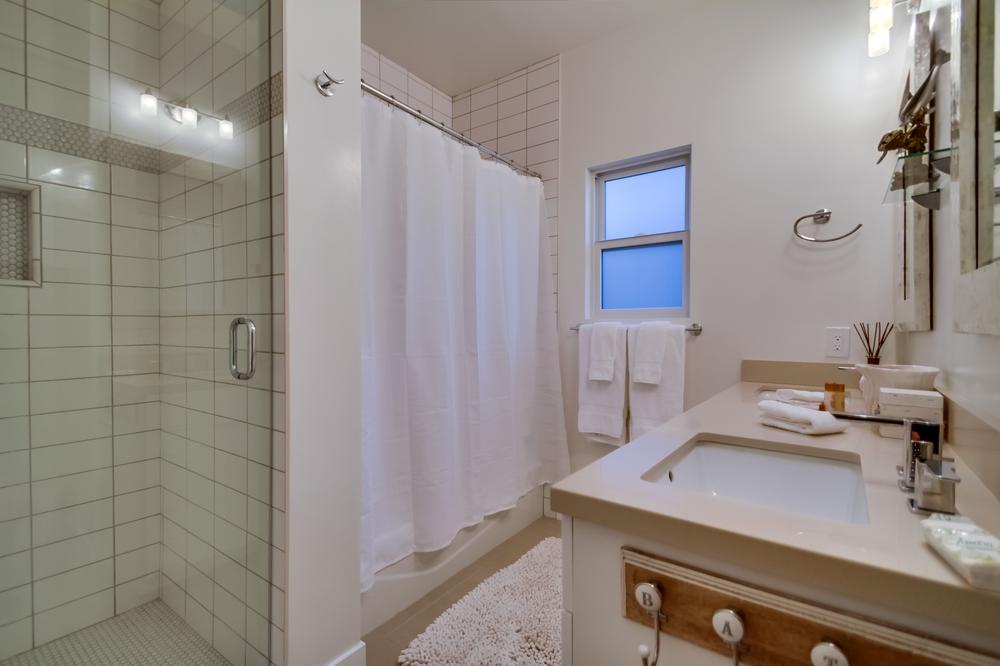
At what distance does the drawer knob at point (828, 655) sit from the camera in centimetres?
44

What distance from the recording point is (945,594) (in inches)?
15.5

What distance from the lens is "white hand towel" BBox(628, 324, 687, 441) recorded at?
6.29 feet

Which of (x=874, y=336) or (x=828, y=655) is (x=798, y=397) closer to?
(x=874, y=336)

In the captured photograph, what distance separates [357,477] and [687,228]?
1.80 metres

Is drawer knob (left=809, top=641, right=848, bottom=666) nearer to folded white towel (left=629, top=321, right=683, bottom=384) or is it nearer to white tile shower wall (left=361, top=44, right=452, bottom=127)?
folded white towel (left=629, top=321, right=683, bottom=384)

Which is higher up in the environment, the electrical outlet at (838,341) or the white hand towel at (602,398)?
the electrical outlet at (838,341)

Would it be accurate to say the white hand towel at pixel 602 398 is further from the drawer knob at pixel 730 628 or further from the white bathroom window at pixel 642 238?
the drawer knob at pixel 730 628

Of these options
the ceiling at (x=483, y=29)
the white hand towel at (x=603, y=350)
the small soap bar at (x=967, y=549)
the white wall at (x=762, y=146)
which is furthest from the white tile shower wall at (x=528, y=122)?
the small soap bar at (x=967, y=549)

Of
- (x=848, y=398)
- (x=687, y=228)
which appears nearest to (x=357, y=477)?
(x=848, y=398)

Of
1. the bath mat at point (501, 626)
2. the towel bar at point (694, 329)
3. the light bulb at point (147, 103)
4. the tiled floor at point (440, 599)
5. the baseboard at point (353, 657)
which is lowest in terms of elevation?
the tiled floor at point (440, 599)

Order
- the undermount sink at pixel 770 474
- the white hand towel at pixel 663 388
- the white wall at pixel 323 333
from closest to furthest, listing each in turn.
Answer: the undermount sink at pixel 770 474 → the white wall at pixel 323 333 → the white hand towel at pixel 663 388

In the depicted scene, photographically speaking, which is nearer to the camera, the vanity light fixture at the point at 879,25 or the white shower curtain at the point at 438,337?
the vanity light fixture at the point at 879,25

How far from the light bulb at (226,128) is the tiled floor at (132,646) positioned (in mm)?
1550

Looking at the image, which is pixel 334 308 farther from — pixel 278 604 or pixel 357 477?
pixel 278 604
